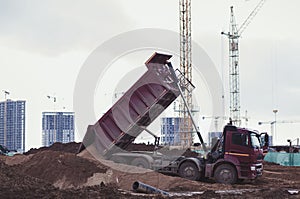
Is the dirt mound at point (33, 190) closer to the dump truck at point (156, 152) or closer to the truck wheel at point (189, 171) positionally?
the truck wheel at point (189, 171)

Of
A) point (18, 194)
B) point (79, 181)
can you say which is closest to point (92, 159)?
point (79, 181)

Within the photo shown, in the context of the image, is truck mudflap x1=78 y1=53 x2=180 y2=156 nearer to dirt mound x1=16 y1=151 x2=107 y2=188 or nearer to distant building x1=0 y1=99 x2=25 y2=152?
dirt mound x1=16 y1=151 x2=107 y2=188

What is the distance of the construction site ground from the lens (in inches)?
479

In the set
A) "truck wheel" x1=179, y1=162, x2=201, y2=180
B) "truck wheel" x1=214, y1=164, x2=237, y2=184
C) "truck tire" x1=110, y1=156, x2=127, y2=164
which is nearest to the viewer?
"truck wheel" x1=214, y1=164, x2=237, y2=184

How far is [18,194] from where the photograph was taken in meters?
10.4

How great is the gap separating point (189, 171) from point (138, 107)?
3153 millimetres

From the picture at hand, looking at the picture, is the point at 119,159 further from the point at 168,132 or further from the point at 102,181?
the point at 168,132

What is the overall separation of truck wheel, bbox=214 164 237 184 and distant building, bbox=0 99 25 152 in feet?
131

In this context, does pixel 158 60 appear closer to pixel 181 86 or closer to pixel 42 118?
pixel 181 86

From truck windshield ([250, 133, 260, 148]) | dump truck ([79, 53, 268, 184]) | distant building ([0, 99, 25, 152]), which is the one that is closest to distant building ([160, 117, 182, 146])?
dump truck ([79, 53, 268, 184])

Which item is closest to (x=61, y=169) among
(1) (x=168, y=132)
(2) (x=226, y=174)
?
(2) (x=226, y=174)

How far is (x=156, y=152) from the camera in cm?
1942

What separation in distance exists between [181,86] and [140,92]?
5.43 ft

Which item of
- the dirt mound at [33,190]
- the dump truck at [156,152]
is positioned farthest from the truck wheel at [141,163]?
the dirt mound at [33,190]
